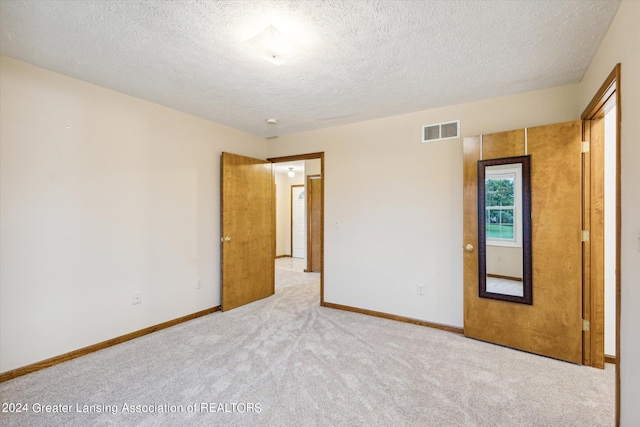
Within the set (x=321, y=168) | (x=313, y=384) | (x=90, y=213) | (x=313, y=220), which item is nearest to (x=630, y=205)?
(x=313, y=384)

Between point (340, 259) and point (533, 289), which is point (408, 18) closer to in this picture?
point (533, 289)

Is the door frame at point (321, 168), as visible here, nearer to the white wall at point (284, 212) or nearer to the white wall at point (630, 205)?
the white wall at point (630, 205)

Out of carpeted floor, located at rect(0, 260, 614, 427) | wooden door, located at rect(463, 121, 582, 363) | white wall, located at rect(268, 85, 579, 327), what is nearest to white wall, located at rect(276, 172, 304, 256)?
white wall, located at rect(268, 85, 579, 327)

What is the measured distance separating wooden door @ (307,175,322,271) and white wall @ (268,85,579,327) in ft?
7.12

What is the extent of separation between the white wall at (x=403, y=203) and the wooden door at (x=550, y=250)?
328 millimetres

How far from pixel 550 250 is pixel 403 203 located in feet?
4.75

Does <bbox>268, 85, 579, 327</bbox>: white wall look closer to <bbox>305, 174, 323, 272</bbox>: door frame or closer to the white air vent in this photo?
the white air vent

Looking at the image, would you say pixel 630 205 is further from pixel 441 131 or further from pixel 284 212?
pixel 284 212

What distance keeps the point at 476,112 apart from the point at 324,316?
2.88 m

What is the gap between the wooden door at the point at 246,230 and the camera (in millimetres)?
3881

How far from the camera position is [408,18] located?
1.79 metres

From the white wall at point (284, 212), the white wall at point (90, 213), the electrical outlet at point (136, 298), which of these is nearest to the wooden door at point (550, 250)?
the white wall at point (90, 213)

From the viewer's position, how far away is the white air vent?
3211mm

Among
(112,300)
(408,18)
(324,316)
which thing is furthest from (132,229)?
(408,18)
